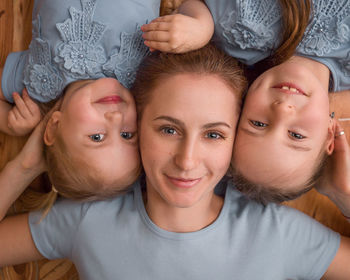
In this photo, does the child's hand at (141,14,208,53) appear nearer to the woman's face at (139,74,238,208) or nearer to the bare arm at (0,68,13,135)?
the woman's face at (139,74,238,208)

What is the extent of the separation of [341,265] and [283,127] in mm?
573

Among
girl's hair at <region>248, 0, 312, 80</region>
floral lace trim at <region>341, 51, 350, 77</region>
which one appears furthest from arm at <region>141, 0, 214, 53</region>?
floral lace trim at <region>341, 51, 350, 77</region>

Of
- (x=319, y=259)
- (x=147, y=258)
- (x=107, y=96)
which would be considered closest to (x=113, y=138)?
(x=107, y=96)

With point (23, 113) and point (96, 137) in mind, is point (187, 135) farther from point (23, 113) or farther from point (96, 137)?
point (23, 113)

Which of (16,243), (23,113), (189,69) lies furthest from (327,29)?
(16,243)

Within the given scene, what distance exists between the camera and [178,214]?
1.24 meters

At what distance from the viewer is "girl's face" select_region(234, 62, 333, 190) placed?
1.09m

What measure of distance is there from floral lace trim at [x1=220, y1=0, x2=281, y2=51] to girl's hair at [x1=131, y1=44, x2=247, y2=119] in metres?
0.07

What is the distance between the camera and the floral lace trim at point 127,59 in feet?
4.09

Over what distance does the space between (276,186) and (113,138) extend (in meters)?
0.53

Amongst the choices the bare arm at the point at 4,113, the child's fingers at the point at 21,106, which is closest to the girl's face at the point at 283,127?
the child's fingers at the point at 21,106

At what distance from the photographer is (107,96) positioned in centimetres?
119

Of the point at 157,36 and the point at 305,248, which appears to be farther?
the point at 305,248

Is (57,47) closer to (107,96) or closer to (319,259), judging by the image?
(107,96)
